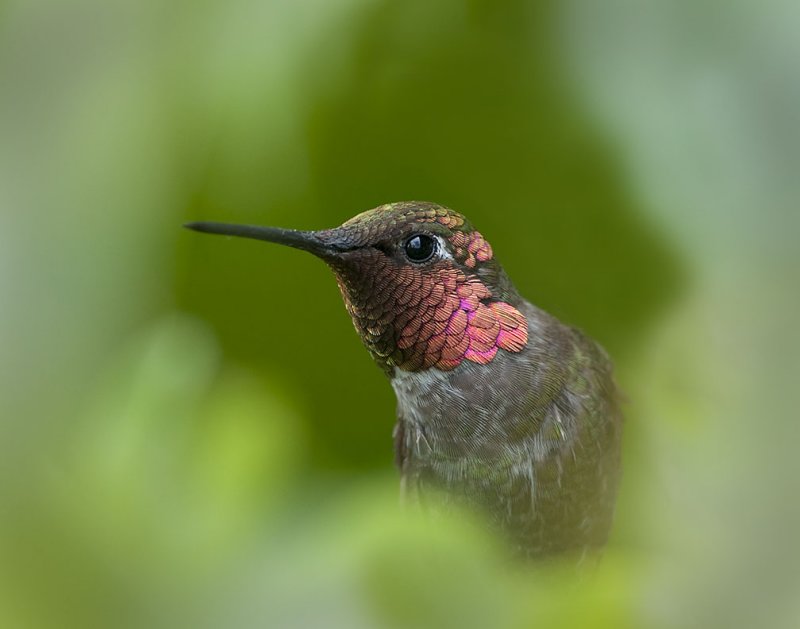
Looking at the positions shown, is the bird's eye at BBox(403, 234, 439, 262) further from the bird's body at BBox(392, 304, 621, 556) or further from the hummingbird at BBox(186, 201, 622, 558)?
the bird's body at BBox(392, 304, 621, 556)

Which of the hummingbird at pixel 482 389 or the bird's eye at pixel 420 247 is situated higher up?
the bird's eye at pixel 420 247

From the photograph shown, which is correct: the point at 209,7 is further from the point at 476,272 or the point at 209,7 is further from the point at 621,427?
the point at 621,427

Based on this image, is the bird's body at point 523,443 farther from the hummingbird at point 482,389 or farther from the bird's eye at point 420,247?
the bird's eye at point 420,247

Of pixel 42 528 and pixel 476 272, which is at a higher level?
pixel 476 272

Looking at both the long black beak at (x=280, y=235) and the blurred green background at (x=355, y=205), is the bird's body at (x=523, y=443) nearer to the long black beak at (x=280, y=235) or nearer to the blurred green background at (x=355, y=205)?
the blurred green background at (x=355, y=205)

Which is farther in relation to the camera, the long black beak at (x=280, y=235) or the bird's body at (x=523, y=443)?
the bird's body at (x=523, y=443)

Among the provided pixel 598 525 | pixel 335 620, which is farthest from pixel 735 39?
pixel 335 620

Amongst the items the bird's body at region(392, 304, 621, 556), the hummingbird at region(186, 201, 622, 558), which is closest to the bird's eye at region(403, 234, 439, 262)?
the hummingbird at region(186, 201, 622, 558)

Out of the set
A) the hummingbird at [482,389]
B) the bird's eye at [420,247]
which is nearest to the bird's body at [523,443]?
the hummingbird at [482,389]
